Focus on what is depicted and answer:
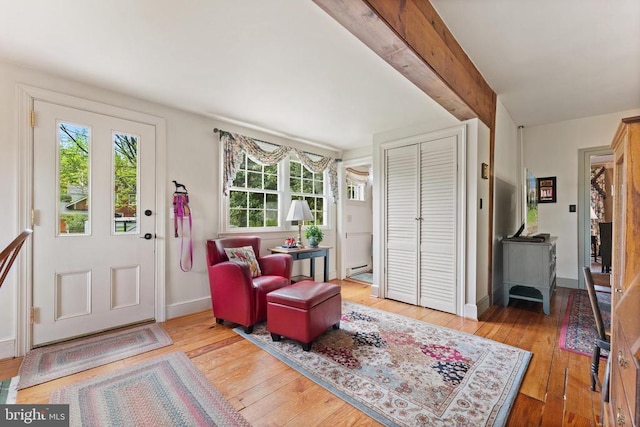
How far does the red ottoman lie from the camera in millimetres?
2209

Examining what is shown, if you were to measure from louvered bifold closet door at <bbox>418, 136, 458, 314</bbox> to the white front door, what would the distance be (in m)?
2.97

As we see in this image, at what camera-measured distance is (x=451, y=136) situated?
312cm

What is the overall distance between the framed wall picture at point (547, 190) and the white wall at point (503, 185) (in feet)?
1.07

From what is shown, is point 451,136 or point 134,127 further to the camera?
point 451,136

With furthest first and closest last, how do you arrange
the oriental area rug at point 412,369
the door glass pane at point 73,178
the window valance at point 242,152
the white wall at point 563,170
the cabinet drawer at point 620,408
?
the white wall at point 563,170
the window valance at point 242,152
the door glass pane at point 73,178
the oriental area rug at point 412,369
the cabinet drawer at point 620,408

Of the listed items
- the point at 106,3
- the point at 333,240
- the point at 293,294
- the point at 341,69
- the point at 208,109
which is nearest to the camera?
the point at 106,3

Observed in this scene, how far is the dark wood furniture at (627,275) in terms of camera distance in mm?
742

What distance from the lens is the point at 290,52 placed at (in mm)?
1962

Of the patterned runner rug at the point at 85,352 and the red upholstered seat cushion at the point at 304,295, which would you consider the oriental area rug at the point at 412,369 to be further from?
the patterned runner rug at the point at 85,352

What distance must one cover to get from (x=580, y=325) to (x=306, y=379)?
2.75m

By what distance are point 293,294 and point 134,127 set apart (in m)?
2.21

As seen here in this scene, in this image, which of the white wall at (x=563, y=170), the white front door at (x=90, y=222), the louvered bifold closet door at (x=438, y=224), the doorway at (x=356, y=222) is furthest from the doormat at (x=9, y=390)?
the white wall at (x=563, y=170)

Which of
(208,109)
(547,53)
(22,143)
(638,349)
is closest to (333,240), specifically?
(208,109)

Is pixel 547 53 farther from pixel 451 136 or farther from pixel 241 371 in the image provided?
pixel 241 371
